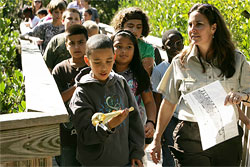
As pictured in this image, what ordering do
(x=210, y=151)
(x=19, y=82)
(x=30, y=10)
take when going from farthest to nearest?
(x=30, y=10) < (x=19, y=82) < (x=210, y=151)

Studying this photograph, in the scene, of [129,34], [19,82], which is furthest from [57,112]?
[19,82]

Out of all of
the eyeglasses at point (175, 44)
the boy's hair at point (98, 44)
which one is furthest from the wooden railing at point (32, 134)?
the eyeglasses at point (175, 44)

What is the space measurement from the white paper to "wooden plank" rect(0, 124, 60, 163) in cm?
→ 122

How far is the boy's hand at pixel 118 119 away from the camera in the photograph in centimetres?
278

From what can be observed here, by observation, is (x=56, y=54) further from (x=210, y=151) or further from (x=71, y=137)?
(x=210, y=151)

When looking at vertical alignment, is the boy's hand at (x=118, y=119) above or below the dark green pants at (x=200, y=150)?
above

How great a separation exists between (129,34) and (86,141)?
4.49 feet

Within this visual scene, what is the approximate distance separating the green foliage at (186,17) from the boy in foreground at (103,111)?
2756mm

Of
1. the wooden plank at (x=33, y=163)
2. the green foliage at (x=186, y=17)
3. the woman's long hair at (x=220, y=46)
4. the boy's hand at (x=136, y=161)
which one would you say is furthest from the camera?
the green foliage at (x=186, y=17)

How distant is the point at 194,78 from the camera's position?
334cm

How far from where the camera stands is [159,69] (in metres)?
4.41

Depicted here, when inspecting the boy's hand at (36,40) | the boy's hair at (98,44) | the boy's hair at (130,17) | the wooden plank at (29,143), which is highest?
the boy's hair at (130,17)

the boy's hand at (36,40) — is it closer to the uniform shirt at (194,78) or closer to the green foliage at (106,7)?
the uniform shirt at (194,78)

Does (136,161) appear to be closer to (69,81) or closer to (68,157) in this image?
(68,157)
